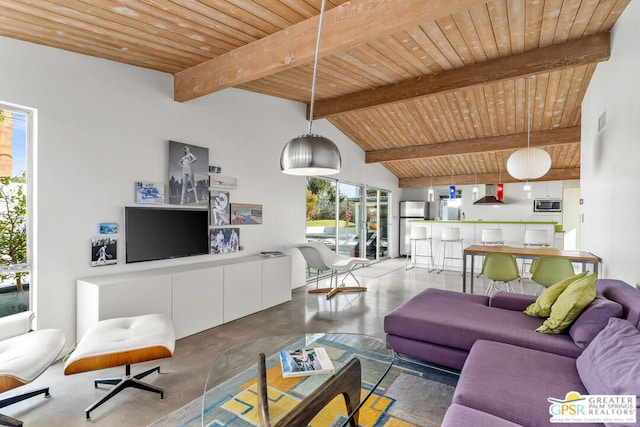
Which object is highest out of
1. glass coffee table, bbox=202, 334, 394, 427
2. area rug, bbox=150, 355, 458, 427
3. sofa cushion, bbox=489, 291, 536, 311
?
sofa cushion, bbox=489, 291, 536, 311

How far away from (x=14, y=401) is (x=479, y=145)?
773 cm

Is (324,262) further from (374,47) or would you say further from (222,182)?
(374,47)

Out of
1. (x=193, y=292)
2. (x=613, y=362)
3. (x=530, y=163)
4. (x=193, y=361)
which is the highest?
(x=530, y=163)

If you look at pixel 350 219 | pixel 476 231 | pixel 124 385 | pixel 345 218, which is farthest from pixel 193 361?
pixel 476 231

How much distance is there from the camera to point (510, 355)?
6.72 feet

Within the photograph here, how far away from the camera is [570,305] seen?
2273 millimetres

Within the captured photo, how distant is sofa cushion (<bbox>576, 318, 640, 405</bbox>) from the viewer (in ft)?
4.56

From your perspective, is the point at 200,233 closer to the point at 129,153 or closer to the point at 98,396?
the point at 129,153

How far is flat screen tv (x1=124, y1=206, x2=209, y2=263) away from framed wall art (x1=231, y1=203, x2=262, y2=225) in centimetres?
46

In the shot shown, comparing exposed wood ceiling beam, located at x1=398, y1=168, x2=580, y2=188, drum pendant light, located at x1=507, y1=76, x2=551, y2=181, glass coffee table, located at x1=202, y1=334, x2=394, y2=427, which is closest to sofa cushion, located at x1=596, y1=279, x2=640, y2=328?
glass coffee table, located at x1=202, y1=334, x2=394, y2=427

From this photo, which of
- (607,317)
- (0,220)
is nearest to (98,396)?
(0,220)

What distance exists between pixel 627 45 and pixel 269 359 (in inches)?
159

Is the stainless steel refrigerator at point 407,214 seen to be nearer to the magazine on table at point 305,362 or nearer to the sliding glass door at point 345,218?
the sliding glass door at point 345,218

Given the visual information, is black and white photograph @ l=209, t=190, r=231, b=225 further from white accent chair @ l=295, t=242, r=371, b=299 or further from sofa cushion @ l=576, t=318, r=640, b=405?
sofa cushion @ l=576, t=318, r=640, b=405
